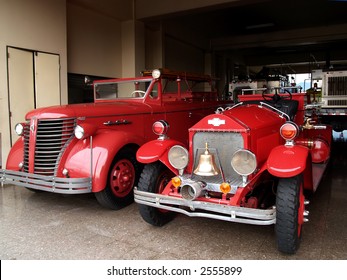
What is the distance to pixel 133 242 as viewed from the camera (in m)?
2.86

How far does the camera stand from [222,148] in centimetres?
296

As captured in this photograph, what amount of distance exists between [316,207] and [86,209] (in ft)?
9.26

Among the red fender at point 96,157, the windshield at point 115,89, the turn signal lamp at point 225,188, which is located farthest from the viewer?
the windshield at point 115,89

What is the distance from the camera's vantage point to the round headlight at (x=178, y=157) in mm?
2896

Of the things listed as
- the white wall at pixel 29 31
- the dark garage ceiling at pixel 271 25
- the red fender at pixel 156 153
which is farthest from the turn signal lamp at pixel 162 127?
the dark garage ceiling at pixel 271 25

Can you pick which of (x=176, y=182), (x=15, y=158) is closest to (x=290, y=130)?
(x=176, y=182)

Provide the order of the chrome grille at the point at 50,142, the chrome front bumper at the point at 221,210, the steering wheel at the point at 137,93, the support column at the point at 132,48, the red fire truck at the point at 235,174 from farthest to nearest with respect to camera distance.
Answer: the support column at the point at 132,48 < the steering wheel at the point at 137,93 < the chrome grille at the point at 50,142 < the red fire truck at the point at 235,174 < the chrome front bumper at the point at 221,210

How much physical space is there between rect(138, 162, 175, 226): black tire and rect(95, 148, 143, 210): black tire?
0.71 m

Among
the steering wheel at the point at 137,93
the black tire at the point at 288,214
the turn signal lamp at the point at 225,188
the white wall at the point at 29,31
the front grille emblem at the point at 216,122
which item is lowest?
the black tire at the point at 288,214

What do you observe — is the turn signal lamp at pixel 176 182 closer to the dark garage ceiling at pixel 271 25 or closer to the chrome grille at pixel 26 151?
the chrome grille at pixel 26 151

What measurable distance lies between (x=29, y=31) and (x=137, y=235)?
4974 millimetres

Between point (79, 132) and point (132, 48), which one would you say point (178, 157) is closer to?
point (79, 132)

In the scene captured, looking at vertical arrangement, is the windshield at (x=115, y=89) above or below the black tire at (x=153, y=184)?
above

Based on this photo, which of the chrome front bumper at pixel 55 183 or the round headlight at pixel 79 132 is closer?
the chrome front bumper at pixel 55 183
